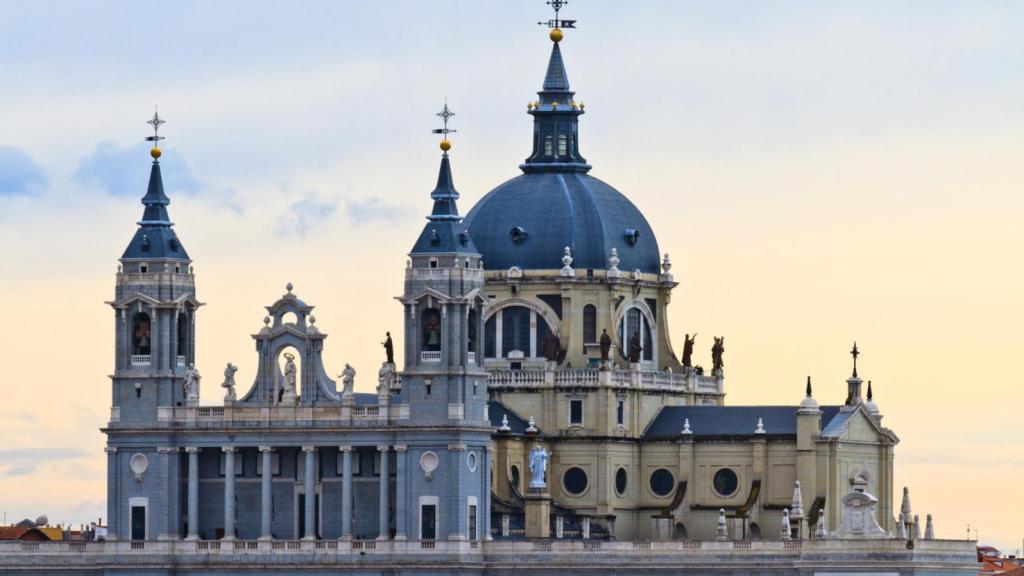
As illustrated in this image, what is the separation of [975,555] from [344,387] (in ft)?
101

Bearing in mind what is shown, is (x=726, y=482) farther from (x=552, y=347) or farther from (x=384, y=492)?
(x=384, y=492)

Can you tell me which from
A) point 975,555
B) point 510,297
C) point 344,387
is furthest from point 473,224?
point 975,555

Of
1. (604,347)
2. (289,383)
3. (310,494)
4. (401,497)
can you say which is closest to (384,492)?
(401,497)

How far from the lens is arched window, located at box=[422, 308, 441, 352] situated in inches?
6767

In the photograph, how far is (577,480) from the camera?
18425cm

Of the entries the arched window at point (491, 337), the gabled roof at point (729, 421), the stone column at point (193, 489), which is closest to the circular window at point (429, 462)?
the stone column at point (193, 489)

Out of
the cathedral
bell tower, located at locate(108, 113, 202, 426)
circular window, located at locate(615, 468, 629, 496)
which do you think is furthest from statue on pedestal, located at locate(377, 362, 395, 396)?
circular window, located at locate(615, 468, 629, 496)

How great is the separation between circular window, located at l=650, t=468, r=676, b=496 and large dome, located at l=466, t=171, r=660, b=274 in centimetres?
1113

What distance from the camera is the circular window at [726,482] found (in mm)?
183625

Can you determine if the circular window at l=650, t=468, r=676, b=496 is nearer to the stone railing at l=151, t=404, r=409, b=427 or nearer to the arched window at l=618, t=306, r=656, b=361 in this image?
the arched window at l=618, t=306, r=656, b=361

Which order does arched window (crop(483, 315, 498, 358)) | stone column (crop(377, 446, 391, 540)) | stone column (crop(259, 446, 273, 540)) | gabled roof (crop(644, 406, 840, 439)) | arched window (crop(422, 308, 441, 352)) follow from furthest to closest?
arched window (crop(483, 315, 498, 358))
gabled roof (crop(644, 406, 840, 439))
stone column (crop(259, 446, 273, 540))
arched window (crop(422, 308, 441, 352))
stone column (crop(377, 446, 391, 540))

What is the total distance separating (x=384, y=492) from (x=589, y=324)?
20196mm

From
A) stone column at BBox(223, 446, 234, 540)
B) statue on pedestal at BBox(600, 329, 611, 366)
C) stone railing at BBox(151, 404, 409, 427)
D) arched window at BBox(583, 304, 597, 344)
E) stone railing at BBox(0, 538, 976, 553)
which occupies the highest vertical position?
arched window at BBox(583, 304, 597, 344)

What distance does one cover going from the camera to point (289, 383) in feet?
573
